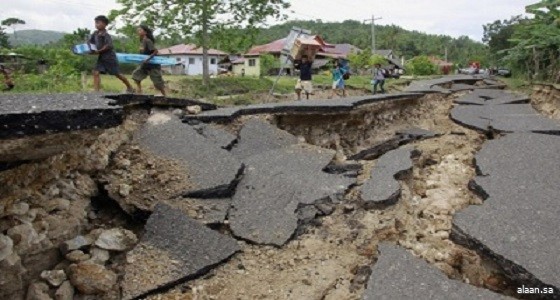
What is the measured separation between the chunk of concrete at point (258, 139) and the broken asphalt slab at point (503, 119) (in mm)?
3025

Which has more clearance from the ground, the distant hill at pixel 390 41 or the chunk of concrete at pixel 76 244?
the distant hill at pixel 390 41

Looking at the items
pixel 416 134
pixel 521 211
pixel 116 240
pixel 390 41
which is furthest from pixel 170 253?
pixel 390 41

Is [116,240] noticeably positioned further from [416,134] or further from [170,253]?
[416,134]

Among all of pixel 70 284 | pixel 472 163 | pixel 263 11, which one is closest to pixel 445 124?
pixel 472 163

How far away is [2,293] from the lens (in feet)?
7.52

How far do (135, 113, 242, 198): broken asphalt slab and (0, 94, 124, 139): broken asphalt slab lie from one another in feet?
3.59

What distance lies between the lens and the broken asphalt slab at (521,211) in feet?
7.79

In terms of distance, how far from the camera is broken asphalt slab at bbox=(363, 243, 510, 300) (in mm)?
2168

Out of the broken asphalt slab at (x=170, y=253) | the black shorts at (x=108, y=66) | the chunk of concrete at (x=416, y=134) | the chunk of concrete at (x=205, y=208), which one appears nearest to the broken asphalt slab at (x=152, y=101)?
the chunk of concrete at (x=205, y=208)

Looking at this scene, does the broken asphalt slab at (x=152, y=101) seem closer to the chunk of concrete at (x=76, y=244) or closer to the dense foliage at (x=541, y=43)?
the chunk of concrete at (x=76, y=244)

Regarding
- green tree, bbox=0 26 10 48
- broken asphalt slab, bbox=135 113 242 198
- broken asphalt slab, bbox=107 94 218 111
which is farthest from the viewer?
green tree, bbox=0 26 10 48

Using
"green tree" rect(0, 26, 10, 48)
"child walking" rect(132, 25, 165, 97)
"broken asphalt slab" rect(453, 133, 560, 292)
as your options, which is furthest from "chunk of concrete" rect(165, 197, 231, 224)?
"green tree" rect(0, 26, 10, 48)

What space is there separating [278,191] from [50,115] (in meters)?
1.90

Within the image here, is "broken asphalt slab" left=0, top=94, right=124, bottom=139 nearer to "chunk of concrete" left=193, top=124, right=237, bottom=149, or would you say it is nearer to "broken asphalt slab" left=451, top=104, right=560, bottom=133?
"chunk of concrete" left=193, top=124, right=237, bottom=149
